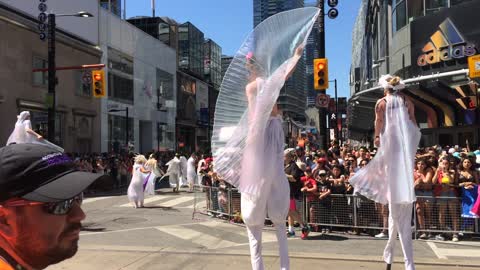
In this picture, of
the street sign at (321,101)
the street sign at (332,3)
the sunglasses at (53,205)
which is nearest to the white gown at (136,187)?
the street sign at (321,101)

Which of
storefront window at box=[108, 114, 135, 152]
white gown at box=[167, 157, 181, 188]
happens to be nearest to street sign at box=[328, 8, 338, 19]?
white gown at box=[167, 157, 181, 188]

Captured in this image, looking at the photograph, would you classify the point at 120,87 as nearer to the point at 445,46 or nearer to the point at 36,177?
the point at 445,46

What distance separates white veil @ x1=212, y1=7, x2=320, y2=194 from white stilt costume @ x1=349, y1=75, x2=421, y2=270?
1.34 meters

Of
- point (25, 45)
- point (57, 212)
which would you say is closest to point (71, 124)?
point (25, 45)

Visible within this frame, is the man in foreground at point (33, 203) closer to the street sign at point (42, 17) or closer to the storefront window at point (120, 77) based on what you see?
the street sign at point (42, 17)

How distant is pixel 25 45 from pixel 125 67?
1584 centimetres

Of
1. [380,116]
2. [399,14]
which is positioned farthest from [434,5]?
[380,116]

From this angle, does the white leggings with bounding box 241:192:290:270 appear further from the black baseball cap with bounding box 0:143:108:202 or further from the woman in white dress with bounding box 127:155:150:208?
the woman in white dress with bounding box 127:155:150:208

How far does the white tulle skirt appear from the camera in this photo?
5.62 metres

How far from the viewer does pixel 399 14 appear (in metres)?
29.8

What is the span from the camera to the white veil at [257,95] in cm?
502

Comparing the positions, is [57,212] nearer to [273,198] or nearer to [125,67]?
[273,198]

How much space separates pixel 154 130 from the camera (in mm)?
50250

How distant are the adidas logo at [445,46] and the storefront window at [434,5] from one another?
174cm
